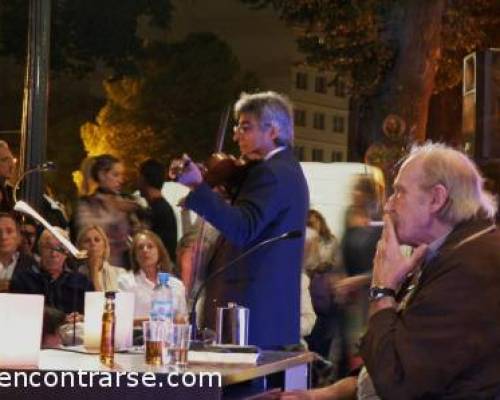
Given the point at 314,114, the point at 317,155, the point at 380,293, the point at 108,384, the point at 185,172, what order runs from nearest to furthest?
the point at 108,384 → the point at 380,293 → the point at 185,172 → the point at 314,114 → the point at 317,155

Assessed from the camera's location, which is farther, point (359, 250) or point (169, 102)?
point (169, 102)

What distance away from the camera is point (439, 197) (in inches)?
Answer: 127

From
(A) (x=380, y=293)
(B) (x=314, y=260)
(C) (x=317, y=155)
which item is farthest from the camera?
(C) (x=317, y=155)

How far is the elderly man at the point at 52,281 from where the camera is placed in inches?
249

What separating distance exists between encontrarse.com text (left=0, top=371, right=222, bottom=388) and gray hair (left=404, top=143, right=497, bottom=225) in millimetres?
819

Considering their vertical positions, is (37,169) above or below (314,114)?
below

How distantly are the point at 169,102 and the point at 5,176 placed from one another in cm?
2271

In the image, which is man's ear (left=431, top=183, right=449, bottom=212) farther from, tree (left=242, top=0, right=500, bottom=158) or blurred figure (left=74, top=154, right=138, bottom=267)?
tree (left=242, top=0, right=500, bottom=158)

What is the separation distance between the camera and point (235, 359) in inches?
135

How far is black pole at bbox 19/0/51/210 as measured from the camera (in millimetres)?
8016

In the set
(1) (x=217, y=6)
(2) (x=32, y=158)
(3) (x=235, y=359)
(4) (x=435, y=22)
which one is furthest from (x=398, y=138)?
(1) (x=217, y=6)

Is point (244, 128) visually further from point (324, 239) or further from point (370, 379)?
point (324, 239)

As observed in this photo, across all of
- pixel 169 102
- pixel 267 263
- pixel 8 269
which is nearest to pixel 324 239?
pixel 8 269

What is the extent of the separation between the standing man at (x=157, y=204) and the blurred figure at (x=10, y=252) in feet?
3.27
